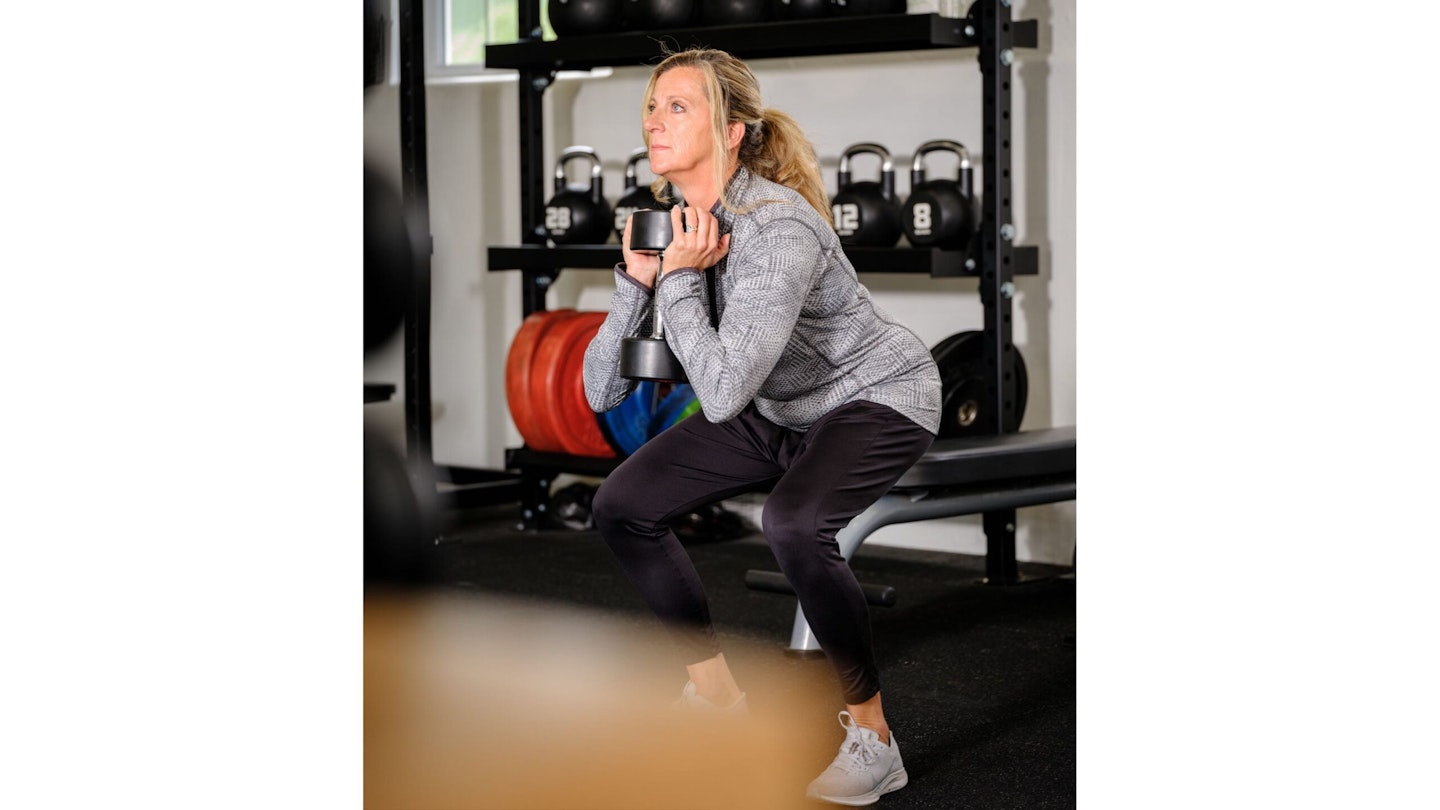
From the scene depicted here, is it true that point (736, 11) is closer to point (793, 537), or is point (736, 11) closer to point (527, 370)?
point (527, 370)

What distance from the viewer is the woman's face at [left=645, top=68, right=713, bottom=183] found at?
210cm

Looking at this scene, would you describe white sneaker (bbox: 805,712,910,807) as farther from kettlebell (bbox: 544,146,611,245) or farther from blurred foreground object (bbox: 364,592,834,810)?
kettlebell (bbox: 544,146,611,245)

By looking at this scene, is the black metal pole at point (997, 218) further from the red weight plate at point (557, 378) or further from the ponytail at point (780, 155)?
the ponytail at point (780, 155)

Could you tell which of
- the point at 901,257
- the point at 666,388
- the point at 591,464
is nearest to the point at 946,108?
the point at 901,257

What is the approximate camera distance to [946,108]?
400 cm

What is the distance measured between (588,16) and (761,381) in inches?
90.4

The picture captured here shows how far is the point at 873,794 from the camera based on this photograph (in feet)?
6.77

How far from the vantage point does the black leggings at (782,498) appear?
80.7 inches

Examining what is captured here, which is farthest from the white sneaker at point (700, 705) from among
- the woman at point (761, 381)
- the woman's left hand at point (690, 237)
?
the woman's left hand at point (690, 237)

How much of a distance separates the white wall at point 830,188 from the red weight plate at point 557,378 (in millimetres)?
369

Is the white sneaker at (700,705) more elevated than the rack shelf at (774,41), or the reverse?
the rack shelf at (774,41)

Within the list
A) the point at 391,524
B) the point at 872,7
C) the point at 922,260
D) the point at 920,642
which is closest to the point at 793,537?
the point at 920,642
